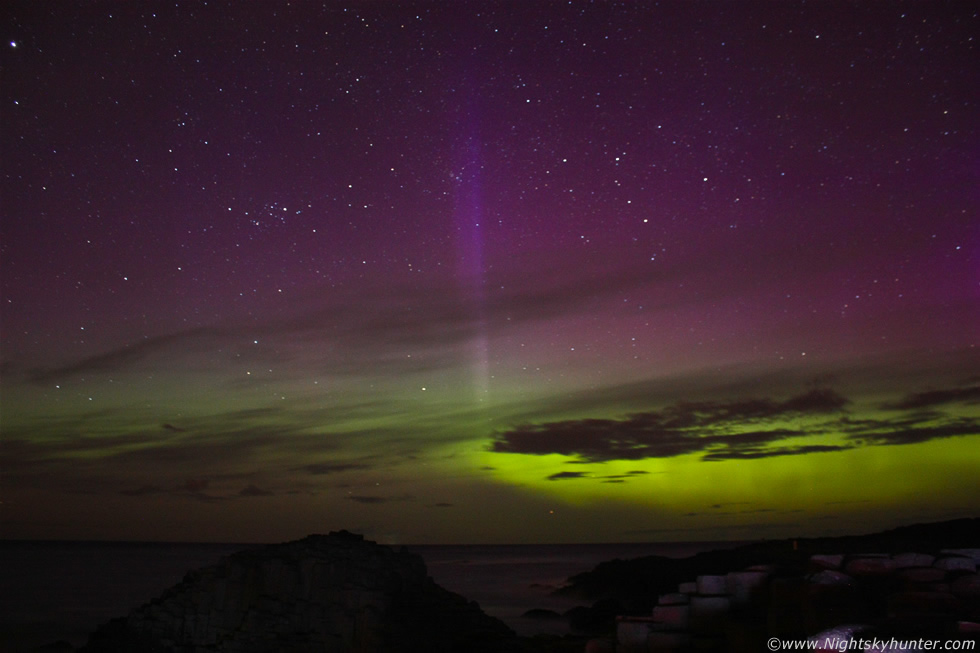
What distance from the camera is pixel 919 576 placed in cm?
927

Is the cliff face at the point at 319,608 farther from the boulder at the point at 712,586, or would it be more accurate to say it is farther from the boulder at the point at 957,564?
the boulder at the point at 957,564

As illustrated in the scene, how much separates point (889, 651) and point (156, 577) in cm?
6864

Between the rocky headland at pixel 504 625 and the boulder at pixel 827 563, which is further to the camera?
the boulder at pixel 827 563

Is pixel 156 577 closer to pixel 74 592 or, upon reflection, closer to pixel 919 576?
pixel 74 592

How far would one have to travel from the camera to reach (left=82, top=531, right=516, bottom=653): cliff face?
→ 1409 centimetres

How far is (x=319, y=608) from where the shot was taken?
14.5 meters

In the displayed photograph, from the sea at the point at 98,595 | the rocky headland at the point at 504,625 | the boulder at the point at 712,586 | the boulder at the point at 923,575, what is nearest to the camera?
the rocky headland at the point at 504,625

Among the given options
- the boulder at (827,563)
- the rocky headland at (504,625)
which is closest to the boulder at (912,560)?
the rocky headland at (504,625)

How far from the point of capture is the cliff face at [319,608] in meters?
14.1

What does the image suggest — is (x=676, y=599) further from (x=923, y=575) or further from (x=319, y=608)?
(x=319, y=608)

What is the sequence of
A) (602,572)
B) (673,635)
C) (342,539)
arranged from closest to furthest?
(673,635), (342,539), (602,572)

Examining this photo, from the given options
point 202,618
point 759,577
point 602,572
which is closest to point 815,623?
point 759,577

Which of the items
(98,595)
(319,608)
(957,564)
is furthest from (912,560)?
(98,595)

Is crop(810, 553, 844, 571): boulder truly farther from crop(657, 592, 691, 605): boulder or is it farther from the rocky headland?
crop(657, 592, 691, 605): boulder
